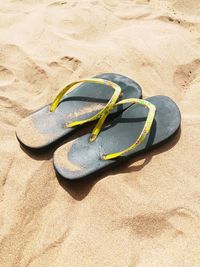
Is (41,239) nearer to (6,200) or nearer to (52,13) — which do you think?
(6,200)

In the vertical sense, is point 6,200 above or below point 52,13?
below

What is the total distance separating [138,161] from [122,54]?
2.45ft

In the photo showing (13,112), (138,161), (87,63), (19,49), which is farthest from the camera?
(19,49)

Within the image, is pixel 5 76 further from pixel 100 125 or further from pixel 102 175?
pixel 102 175

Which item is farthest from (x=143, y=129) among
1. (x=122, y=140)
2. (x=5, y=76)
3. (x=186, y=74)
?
(x=5, y=76)

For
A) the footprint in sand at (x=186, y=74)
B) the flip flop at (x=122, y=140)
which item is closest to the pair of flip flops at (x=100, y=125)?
the flip flop at (x=122, y=140)

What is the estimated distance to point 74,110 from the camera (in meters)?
1.47

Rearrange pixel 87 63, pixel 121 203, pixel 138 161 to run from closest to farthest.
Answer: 1. pixel 121 203
2. pixel 138 161
3. pixel 87 63

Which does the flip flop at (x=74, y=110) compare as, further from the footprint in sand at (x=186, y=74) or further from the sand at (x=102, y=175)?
the footprint in sand at (x=186, y=74)

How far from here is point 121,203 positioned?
3.82 feet

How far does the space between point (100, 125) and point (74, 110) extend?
16cm

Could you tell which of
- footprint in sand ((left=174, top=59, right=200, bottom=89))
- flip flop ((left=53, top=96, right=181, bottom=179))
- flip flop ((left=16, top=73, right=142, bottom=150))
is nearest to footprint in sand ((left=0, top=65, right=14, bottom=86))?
flip flop ((left=16, top=73, right=142, bottom=150))

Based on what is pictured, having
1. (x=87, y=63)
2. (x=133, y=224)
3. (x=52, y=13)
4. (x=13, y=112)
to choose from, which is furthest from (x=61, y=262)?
(x=52, y=13)

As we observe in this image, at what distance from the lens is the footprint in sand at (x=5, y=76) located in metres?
1.70
